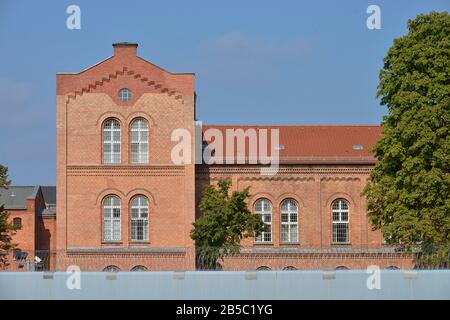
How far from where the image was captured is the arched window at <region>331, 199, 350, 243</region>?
182 feet

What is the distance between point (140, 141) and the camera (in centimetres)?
5331

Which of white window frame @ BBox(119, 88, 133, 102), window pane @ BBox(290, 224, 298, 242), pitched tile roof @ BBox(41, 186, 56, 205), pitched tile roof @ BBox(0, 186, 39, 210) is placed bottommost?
window pane @ BBox(290, 224, 298, 242)

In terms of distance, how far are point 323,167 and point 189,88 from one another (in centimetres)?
845

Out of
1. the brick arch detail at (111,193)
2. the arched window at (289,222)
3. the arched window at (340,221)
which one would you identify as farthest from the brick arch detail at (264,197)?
the brick arch detail at (111,193)

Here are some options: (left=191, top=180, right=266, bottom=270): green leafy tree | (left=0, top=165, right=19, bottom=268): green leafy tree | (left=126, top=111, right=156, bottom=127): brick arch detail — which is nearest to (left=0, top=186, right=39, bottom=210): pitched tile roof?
(left=0, top=165, right=19, bottom=268): green leafy tree

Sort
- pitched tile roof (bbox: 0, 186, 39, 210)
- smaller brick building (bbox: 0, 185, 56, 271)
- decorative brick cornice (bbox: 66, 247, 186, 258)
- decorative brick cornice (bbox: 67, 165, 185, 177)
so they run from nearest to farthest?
decorative brick cornice (bbox: 66, 247, 186, 258), decorative brick cornice (bbox: 67, 165, 185, 177), smaller brick building (bbox: 0, 185, 56, 271), pitched tile roof (bbox: 0, 186, 39, 210)

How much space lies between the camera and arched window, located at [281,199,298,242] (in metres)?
55.4

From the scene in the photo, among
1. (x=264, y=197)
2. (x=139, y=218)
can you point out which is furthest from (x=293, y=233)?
(x=139, y=218)

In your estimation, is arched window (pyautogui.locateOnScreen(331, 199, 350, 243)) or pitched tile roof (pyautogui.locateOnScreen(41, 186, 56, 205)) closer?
arched window (pyautogui.locateOnScreen(331, 199, 350, 243))

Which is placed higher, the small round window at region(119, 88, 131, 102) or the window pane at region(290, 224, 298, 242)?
the small round window at region(119, 88, 131, 102)

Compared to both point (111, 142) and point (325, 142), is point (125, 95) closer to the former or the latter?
point (111, 142)

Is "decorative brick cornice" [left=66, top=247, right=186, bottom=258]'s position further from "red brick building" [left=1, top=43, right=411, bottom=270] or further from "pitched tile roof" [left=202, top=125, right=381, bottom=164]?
"pitched tile roof" [left=202, top=125, right=381, bottom=164]

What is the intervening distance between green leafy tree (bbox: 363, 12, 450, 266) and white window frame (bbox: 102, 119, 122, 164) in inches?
539

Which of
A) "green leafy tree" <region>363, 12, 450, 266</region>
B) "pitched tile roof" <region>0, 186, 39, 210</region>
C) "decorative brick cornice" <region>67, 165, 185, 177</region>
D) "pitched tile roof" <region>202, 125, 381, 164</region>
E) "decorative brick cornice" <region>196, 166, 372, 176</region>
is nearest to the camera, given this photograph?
"green leafy tree" <region>363, 12, 450, 266</region>
